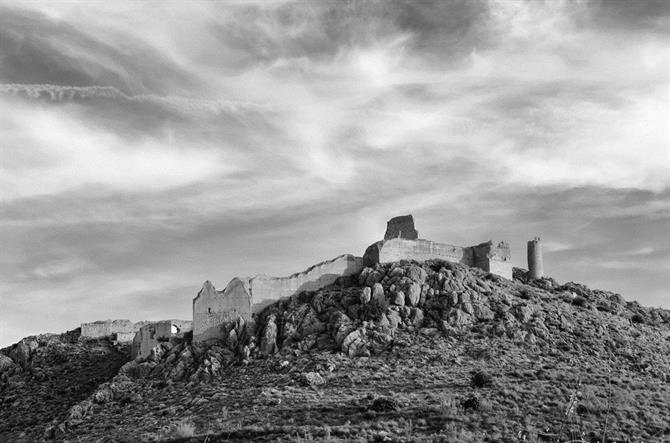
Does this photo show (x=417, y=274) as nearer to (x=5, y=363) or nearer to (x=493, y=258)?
(x=493, y=258)

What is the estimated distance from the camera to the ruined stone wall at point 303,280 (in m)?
60.8

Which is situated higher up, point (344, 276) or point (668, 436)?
point (344, 276)

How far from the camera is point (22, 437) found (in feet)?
181

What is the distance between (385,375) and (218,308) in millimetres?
14484

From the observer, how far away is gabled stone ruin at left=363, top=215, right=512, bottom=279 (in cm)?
6369

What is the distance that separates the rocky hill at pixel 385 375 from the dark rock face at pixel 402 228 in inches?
224

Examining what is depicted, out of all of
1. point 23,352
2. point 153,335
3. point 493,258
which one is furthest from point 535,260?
point 23,352

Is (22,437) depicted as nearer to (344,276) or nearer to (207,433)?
(207,433)

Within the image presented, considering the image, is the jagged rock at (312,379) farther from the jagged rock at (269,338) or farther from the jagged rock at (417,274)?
the jagged rock at (417,274)

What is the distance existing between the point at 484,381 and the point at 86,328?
123 feet

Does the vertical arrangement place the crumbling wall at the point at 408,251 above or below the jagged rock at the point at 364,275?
above

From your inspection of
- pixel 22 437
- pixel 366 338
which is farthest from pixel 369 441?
pixel 22 437

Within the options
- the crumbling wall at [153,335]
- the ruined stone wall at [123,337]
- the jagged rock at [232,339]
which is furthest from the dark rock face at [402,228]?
the ruined stone wall at [123,337]

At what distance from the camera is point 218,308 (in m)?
60.3
